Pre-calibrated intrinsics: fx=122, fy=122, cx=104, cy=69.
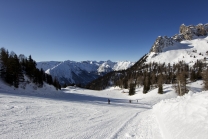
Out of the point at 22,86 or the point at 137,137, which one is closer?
the point at 137,137

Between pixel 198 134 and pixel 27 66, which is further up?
pixel 27 66

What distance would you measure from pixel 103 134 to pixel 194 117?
4.74 m

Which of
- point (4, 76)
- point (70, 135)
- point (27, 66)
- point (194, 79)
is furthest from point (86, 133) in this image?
point (194, 79)

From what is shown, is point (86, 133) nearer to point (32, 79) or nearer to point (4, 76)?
point (4, 76)

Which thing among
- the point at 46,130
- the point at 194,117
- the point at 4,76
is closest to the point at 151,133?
the point at 194,117

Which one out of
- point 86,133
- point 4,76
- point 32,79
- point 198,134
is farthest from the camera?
point 32,79

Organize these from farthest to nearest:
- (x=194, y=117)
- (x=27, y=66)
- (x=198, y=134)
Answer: (x=27, y=66) → (x=194, y=117) → (x=198, y=134)

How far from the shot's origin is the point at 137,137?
6.41m

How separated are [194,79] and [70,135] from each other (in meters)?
101

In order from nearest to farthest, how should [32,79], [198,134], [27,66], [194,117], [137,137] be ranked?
[198,134] < [194,117] < [137,137] < [32,79] < [27,66]

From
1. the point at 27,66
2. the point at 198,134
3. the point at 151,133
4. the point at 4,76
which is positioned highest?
the point at 27,66

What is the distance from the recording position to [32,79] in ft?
162

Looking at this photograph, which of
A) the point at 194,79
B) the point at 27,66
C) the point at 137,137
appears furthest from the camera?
the point at 194,79

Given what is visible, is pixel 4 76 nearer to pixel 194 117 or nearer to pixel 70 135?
pixel 70 135
